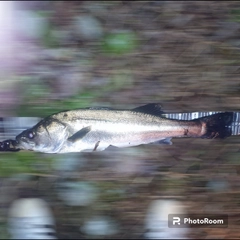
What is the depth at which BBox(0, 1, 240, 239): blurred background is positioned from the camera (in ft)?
5.17

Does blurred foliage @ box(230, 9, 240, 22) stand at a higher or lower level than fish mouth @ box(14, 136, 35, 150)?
higher

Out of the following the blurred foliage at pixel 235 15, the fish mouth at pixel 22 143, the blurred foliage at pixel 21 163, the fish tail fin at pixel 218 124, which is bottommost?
the blurred foliage at pixel 21 163

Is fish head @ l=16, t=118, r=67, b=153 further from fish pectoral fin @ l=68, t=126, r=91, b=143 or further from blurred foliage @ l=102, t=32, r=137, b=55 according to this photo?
blurred foliage @ l=102, t=32, r=137, b=55

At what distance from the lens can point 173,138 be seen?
1639mm

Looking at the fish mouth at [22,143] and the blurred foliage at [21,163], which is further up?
the fish mouth at [22,143]

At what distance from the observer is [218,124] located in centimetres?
164

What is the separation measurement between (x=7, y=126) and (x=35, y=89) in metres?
0.16

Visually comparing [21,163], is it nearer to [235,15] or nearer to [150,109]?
[150,109]

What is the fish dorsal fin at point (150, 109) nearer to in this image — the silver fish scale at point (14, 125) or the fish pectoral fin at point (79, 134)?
the fish pectoral fin at point (79, 134)

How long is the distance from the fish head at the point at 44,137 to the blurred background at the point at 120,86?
0.03 meters

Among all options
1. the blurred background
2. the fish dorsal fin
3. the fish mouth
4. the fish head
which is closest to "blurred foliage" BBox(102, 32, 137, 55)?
the blurred background

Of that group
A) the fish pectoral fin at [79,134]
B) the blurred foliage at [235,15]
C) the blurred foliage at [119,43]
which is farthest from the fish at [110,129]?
the blurred foliage at [235,15]

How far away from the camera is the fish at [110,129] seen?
63.1 inches

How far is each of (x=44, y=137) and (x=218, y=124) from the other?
60 cm
